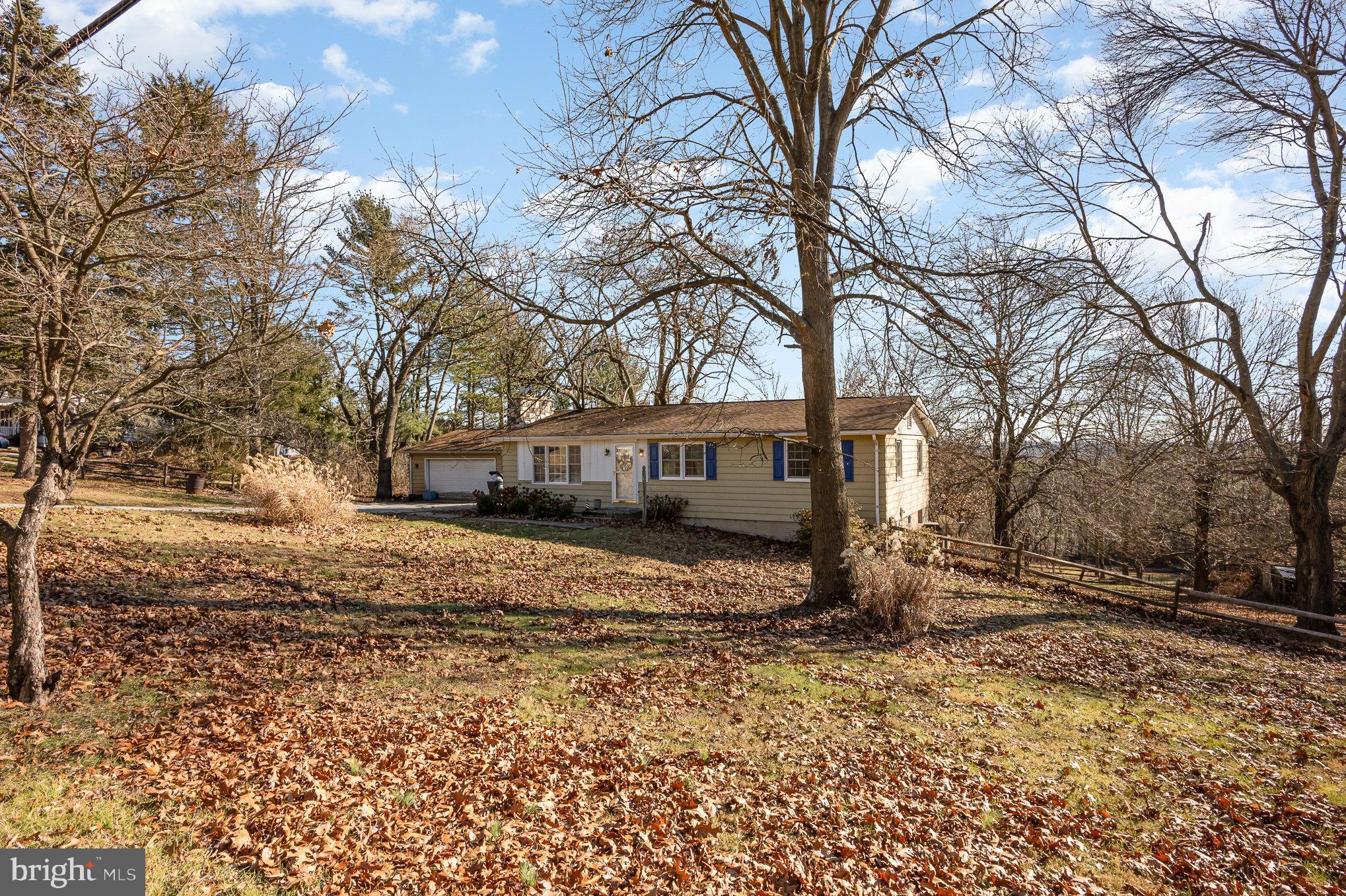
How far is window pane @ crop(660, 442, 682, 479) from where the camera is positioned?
1962cm

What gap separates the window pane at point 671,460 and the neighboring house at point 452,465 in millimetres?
8771

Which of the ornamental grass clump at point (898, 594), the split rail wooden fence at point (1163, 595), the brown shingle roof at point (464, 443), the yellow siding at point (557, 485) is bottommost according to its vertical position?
the split rail wooden fence at point (1163, 595)

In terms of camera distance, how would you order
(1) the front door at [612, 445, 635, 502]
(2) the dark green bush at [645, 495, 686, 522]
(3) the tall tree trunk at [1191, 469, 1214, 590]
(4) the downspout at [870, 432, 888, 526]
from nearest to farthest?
(3) the tall tree trunk at [1191, 469, 1214, 590] < (4) the downspout at [870, 432, 888, 526] < (2) the dark green bush at [645, 495, 686, 522] < (1) the front door at [612, 445, 635, 502]

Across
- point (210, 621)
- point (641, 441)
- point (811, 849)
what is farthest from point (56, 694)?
point (641, 441)

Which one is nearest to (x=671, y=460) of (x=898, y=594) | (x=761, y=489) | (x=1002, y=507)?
(x=761, y=489)

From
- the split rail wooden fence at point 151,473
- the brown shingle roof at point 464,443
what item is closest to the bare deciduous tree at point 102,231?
the brown shingle roof at point 464,443

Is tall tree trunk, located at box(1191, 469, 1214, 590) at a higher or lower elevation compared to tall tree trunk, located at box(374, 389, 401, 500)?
lower

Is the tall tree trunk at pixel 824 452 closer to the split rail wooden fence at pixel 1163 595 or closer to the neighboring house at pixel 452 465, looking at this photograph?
the split rail wooden fence at pixel 1163 595

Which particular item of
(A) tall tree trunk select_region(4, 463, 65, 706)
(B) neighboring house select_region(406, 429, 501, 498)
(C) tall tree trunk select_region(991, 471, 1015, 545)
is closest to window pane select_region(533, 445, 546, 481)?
(B) neighboring house select_region(406, 429, 501, 498)

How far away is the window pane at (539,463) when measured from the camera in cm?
2208

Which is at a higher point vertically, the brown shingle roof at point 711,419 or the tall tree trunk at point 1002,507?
the brown shingle roof at point 711,419

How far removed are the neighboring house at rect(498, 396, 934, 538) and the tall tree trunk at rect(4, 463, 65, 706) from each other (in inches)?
466

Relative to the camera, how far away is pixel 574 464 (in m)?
21.7

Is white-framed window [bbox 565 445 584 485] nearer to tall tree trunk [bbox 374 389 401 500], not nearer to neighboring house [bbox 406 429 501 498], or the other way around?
neighboring house [bbox 406 429 501 498]
